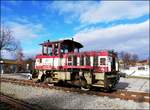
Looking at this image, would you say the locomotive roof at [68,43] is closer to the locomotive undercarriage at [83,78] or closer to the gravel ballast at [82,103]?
the locomotive undercarriage at [83,78]

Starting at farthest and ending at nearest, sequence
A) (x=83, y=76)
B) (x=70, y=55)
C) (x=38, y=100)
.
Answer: (x=70, y=55) < (x=83, y=76) < (x=38, y=100)

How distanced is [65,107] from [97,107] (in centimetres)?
143

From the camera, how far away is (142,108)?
930 cm

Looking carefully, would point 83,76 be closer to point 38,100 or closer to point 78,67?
point 78,67

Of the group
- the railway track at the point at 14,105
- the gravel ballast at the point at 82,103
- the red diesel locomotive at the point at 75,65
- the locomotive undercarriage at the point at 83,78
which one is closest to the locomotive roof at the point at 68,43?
the red diesel locomotive at the point at 75,65

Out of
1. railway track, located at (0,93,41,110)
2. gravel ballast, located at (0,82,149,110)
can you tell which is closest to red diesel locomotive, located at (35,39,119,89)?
gravel ballast, located at (0,82,149,110)

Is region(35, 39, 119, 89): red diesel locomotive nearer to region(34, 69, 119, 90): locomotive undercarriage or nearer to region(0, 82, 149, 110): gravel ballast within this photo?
region(34, 69, 119, 90): locomotive undercarriage

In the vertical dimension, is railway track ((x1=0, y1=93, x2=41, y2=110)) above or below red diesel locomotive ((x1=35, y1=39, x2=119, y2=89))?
below

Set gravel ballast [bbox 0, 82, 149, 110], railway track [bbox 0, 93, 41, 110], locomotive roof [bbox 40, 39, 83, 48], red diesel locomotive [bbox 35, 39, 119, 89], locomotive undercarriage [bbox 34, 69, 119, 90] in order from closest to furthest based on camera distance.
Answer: railway track [bbox 0, 93, 41, 110] < gravel ballast [bbox 0, 82, 149, 110] < locomotive undercarriage [bbox 34, 69, 119, 90] < red diesel locomotive [bbox 35, 39, 119, 89] < locomotive roof [bbox 40, 39, 83, 48]

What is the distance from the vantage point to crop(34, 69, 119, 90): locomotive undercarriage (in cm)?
1358

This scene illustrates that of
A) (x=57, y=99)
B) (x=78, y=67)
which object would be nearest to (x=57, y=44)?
(x=78, y=67)

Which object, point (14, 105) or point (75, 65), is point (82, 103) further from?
point (75, 65)

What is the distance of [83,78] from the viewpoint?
14555mm

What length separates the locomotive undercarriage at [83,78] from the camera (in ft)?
44.5
